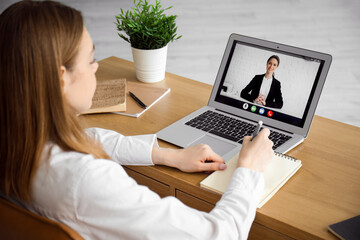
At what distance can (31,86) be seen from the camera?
796 mm

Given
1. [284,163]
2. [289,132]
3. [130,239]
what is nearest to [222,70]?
[289,132]

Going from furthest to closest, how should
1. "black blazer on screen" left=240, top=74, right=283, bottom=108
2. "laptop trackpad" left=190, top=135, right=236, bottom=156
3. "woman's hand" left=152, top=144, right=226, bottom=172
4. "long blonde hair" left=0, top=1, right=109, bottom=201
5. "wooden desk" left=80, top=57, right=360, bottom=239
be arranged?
"black blazer on screen" left=240, top=74, right=283, bottom=108, "laptop trackpad" left=190, top=135, right=236, bottom=156, "woman's hand" left=152, top=144, right=226, bottom=172, "wooden desk" left=80, top=57, right=360, bottom=239, "long blonde hair" left=0, top=1, right=109, bottom=201

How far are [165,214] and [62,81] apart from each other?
36 centimetres

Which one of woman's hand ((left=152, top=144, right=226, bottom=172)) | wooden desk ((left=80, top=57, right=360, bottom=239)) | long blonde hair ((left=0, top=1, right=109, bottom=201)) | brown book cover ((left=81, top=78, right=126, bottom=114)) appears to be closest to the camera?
long blonde hair ((left=0, top=1, right=109, bottom=201))

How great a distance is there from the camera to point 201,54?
3.86m

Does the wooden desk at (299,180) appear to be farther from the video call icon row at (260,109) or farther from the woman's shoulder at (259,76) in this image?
the woman's shoulder at (259,76)

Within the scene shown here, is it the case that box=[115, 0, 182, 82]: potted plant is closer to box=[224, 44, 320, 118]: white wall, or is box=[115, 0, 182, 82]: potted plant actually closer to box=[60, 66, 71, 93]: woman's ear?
box=[224, 44, 320, 118]: white wall

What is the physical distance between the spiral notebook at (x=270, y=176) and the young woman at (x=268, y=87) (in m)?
0.25

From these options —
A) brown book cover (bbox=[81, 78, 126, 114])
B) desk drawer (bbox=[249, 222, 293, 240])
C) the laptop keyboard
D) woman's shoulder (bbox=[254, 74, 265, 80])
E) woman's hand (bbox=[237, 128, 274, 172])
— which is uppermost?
woman's shoulder (bbox=[254, 74, 265, 80])

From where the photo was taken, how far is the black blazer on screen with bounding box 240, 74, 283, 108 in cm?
136

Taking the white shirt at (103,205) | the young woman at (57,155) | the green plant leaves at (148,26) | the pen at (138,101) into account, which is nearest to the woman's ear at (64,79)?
the young woman at (57,155)

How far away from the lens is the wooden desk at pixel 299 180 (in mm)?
990

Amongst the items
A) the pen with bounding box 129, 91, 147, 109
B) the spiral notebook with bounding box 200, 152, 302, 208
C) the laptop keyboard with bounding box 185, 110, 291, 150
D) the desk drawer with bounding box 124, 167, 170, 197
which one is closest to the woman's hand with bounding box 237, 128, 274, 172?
the spiral notebook with bounding box 200, 152, 302, 208

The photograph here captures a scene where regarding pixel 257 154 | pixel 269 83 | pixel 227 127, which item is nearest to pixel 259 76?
pixel 269 83
